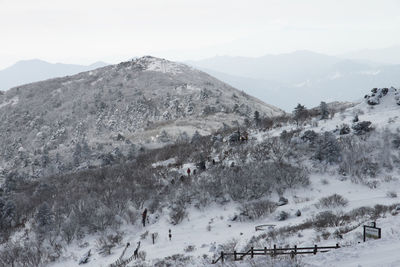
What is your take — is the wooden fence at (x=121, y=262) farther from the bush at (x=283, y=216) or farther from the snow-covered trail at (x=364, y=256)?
the snow-covered trail at (x=364, y=256)

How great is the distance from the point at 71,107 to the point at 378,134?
81.8m

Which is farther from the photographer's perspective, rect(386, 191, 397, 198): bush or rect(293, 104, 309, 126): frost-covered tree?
rect(293, 104, 309, 126): frost-covered tree

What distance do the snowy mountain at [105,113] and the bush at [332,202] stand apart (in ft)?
105

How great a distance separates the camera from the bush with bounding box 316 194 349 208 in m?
25.6

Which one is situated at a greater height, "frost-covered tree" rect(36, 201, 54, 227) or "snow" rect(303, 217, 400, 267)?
"snow" rect(303, 217, 400, 267)

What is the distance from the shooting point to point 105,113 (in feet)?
287

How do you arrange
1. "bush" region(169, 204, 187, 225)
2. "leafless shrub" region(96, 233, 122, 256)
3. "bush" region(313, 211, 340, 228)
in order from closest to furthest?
"bush" region(313, 211, 340, 228)
"leafless shrub" region(96, 233, 122, 256)
"bush" region(169, 204, 187, 225)

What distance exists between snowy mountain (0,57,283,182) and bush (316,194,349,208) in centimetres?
3213

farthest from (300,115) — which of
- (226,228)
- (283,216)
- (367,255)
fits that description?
(367,255)

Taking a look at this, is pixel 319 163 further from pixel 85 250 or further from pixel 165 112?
pixel 165 112

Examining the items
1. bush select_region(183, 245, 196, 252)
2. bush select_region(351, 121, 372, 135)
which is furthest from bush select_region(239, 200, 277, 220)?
bush select_region(351, 121, 372, 135)

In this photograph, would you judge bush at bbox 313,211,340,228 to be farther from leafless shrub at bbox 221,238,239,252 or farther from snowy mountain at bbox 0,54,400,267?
leafless shrub at bbox 221,238,239,252

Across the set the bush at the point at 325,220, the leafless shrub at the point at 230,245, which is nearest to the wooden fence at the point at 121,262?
the leafless shrub at the point at 230,245

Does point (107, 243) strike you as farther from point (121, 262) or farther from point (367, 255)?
point (367, 255)
